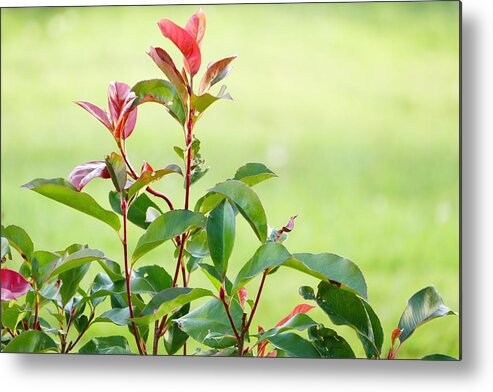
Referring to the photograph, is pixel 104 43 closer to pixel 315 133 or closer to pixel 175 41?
pixel 175 41

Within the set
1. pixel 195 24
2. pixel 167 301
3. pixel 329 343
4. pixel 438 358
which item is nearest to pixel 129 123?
pixel 195 24

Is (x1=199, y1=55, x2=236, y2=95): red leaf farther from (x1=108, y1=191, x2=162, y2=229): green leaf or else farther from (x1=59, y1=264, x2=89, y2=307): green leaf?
(x1=59, y1=264, x2=89, y2=307): green leaf

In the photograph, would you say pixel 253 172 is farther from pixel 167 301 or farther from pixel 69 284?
pixel 69 284

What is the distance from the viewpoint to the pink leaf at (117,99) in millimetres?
1622

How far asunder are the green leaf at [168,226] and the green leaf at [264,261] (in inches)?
4.8

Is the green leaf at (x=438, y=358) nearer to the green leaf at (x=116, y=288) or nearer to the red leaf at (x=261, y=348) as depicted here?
the red leaf at (x=261, y=348)

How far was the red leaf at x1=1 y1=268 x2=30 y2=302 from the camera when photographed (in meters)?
1.70

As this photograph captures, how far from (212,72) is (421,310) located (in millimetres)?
591

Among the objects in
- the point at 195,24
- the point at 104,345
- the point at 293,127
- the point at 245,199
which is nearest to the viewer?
the point at 245,199

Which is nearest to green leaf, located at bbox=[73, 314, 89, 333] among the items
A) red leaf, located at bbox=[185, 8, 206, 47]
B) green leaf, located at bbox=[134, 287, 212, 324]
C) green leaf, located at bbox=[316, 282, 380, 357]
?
green leaf, located at bbox=[134, 287, 212, 324]

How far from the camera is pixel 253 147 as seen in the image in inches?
76.3

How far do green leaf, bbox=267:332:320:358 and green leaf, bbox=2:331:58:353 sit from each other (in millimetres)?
450

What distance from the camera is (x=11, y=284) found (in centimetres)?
170

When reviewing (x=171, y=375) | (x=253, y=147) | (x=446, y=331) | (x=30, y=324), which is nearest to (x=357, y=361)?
(x=446, y=331)
